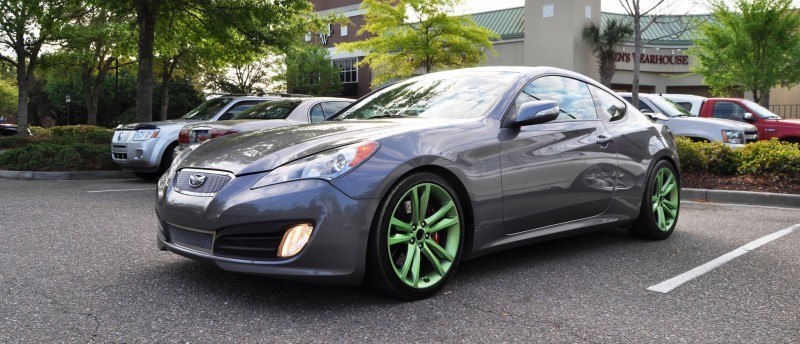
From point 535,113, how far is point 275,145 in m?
1.61

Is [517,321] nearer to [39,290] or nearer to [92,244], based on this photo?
[39,290]

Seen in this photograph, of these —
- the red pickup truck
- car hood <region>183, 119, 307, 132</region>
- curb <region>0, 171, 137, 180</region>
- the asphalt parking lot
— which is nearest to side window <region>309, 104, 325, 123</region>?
car hood <region>183, 119, 307, 132</region>

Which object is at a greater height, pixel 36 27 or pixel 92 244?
pixel 36 27

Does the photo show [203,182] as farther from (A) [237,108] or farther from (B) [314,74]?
(B) [314,74]

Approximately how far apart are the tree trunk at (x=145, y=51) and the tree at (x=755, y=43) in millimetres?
21149

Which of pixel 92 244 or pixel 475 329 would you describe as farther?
pixel 92 244

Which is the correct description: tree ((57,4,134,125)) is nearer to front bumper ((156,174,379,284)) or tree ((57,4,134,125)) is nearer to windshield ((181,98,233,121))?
windshield ((181,98,233,121))

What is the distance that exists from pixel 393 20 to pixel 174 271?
25.9 meters

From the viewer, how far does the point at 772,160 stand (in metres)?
10.1

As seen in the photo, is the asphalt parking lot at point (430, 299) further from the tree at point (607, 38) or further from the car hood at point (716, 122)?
the tree at point (607, 38)

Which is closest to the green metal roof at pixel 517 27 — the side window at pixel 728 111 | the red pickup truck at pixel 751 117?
the red pickup truck at pixel 751 117

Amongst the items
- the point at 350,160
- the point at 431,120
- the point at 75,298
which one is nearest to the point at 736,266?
the point at 431,120

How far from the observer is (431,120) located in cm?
416

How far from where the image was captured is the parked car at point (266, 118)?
30.5ft
